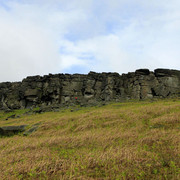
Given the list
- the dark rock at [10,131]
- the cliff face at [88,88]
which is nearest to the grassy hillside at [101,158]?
the dark rock at [10,131]

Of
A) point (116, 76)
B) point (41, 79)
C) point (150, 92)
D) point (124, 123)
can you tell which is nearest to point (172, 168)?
point (124, 123)

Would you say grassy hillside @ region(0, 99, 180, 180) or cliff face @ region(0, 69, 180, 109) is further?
cliff face @ region(0, 69, 180, 109)

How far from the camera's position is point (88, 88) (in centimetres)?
5078

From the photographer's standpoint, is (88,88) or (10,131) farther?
(88,88)

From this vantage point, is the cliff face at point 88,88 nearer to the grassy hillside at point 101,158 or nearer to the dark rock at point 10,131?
the dark rock at point 10,131

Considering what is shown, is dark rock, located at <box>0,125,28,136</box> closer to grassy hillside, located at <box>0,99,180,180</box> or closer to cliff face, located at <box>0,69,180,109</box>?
grassy hillside, located at <box>0,99,180,180</box>

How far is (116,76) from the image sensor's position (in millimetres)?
50781

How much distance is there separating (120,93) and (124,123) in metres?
35.7

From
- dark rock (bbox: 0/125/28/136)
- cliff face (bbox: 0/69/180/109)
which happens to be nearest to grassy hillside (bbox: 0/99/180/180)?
dark rock (bbox: 0/125/28/136)

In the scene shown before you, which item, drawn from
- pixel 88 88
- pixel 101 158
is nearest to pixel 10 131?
pixel 101 158

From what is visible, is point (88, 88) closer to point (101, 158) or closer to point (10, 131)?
point (10, 131)

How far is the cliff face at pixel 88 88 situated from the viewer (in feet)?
151

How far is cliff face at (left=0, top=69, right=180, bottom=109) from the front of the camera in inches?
1810

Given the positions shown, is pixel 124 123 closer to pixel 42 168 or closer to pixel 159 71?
pixel 42 168
